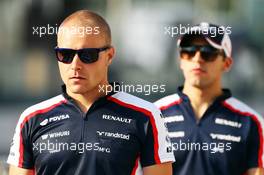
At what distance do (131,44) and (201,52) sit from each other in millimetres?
7081

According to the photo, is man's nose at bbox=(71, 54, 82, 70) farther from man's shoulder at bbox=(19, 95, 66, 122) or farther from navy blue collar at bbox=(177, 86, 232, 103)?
navy blue collar at bbox=(177, 86, 232, 103)

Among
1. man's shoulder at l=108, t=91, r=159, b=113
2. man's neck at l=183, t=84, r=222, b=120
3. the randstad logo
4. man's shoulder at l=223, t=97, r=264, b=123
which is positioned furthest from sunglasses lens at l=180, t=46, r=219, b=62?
the randstad logo

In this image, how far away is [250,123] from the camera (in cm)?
722

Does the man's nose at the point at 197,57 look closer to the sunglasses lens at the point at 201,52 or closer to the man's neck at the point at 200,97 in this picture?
the sunglasses lens at the point at 201,52

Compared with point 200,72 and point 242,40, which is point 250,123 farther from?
point 242,40

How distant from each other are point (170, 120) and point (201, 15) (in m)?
8.05

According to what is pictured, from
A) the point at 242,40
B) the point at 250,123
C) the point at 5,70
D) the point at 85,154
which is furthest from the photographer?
the point at 5,70

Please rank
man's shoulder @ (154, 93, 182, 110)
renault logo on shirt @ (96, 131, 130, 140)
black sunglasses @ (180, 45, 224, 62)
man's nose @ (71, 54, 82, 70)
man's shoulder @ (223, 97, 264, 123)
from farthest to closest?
black sunglasses @ (180, 45, 224, 62) → man's shoulder @ (154, 93, 182, 110) → man's shoulder @ (223, 97, 264, 123) → man's nose @ (71, 54, 82, 70) → renault logo on shirt @ (96, 131, 130, 140)

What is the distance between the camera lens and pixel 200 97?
24.5ft

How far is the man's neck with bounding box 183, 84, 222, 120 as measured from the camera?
292 inches

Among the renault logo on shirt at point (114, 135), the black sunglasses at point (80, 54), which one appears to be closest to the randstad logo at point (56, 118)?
the renault logo on shirt at point (114, 135)

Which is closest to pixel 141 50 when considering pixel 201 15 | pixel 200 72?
pixel 201 15

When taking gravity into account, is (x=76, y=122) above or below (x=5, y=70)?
above

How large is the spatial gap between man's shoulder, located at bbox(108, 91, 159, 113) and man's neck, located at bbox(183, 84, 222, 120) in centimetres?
142
